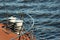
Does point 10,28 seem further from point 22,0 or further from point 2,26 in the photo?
point 22,0

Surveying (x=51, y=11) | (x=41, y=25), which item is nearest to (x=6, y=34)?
(x=41, y=25)

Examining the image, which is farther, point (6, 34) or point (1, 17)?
point (1, 17)

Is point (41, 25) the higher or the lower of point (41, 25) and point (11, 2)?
the lower

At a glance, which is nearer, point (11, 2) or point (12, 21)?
point (12, 21)

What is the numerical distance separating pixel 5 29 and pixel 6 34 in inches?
2.9

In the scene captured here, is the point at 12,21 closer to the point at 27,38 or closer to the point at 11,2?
the point at 27,38

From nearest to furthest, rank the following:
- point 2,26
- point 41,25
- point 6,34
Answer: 1. point 6,34
2. point 2,26
3. point 41,25

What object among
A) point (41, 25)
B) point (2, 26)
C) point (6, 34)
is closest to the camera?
point (6, 34)

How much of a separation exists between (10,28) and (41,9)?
4.68ft

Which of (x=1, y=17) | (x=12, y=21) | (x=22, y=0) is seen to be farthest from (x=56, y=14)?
(x=12, y=21)

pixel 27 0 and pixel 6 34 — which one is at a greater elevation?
pixel 27 0

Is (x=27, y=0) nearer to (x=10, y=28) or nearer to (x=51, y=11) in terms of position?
(x=51, y=11)

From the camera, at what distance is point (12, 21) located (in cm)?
154

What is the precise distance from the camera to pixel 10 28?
1.48 m
